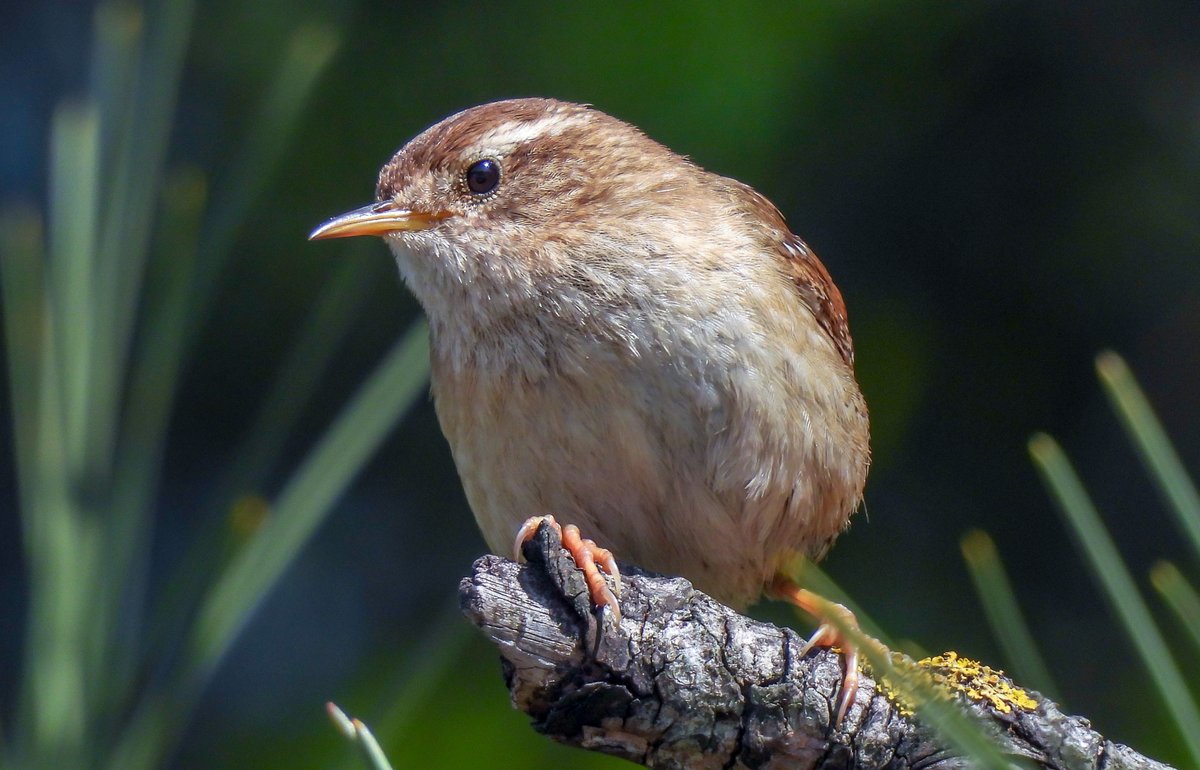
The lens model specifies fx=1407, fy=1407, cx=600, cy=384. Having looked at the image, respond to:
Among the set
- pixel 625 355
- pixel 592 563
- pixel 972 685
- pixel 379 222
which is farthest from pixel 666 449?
pixel 972 685

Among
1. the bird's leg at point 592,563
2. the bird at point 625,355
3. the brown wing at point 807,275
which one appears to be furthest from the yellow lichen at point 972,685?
the brown wing at point 807,275

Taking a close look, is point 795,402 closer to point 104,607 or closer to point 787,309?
point 787,309

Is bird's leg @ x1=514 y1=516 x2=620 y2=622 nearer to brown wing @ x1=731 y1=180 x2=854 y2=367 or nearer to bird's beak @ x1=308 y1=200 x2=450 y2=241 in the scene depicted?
bird's beak @ x1=308 y1=200 x2=450 y2=241

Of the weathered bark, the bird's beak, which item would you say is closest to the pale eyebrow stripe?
the bird's beak

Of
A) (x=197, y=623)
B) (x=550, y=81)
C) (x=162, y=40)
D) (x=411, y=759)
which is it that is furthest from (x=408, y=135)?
(x=197, y=623)

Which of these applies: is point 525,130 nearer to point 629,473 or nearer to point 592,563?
point 629,473

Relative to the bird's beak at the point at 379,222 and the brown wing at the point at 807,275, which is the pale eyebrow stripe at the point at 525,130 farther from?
the brown wing at the point at 807,275
